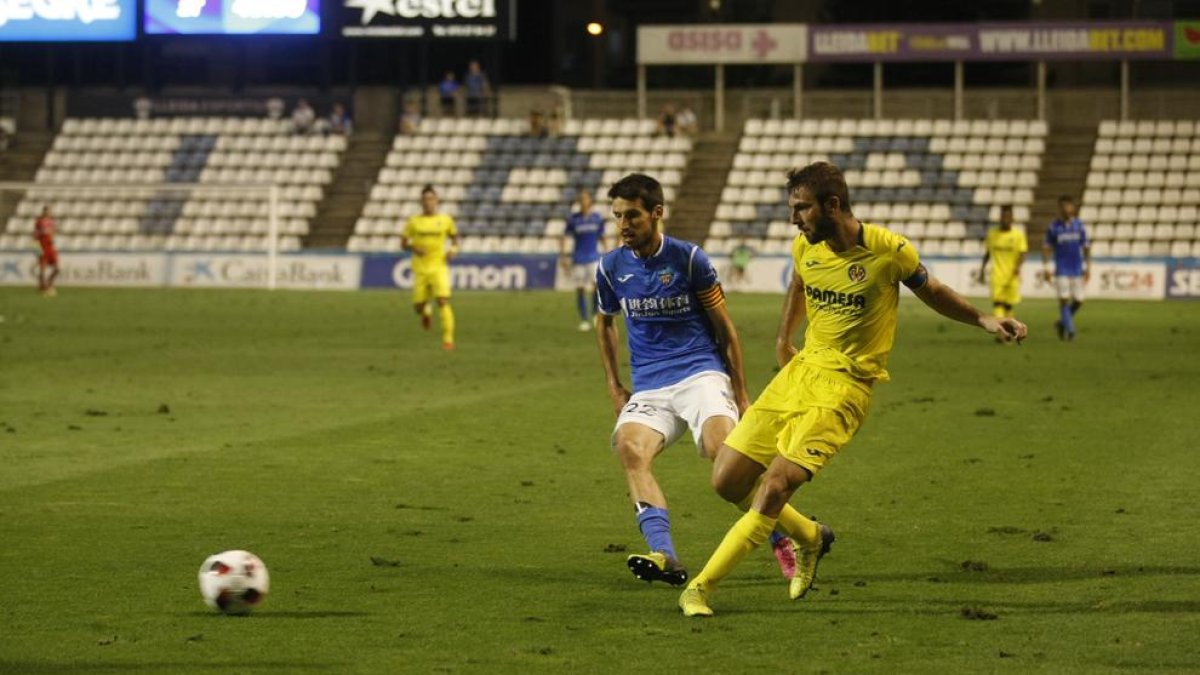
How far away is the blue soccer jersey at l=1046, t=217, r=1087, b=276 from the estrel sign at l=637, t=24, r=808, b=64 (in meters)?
20.6

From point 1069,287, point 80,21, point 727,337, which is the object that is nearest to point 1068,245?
point 1069,287

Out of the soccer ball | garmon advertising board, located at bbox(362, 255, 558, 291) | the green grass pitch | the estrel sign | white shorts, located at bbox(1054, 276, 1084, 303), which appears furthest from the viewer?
the estrel sign

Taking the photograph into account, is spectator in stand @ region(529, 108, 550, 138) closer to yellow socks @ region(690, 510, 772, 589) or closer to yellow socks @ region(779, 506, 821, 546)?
yellow socks @ region(779, 506, 821, 546)

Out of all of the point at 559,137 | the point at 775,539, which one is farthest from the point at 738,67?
the point at 775,539

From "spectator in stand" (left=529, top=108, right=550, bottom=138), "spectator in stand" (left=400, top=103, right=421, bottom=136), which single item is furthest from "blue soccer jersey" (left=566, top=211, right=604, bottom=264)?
"spectator in stand" (left=400, top=103, right=421, bottom=136)

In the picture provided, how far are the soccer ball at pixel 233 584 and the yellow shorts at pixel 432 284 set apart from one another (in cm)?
1787

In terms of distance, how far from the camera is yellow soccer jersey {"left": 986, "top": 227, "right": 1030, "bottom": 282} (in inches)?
1096

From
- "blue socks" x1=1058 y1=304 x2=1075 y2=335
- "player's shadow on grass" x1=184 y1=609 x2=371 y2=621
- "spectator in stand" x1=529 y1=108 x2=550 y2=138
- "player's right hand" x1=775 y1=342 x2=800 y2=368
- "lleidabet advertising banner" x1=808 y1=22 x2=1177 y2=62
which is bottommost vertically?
"blue socks" x1=1058 y1=304 x2=1075 y2=335

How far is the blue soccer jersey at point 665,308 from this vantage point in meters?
9.20

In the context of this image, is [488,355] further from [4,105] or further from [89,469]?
[4,105]

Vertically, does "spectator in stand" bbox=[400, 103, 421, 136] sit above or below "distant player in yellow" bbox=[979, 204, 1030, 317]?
above

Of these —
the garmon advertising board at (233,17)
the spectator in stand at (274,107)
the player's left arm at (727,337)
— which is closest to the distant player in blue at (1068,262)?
the player's left arm at (727,337)

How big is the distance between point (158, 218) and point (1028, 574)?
4417cm

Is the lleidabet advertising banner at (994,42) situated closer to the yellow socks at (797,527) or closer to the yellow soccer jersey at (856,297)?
the yellow soccer jersey at (856,297)
